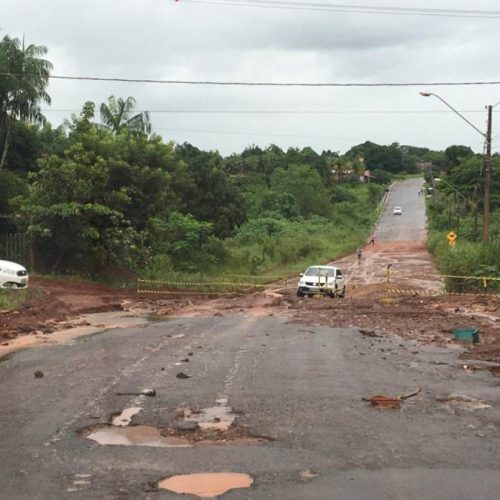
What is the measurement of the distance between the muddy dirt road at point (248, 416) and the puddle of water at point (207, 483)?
0.6 inches

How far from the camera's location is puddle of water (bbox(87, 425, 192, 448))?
21.6 feet

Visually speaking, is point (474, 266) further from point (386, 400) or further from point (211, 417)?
point (211, 417)

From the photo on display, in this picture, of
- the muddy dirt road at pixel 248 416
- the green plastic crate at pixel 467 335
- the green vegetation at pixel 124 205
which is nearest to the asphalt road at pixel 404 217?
the green vegetation at pixel 124 205

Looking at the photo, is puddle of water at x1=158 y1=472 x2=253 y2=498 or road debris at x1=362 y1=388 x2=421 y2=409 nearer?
puddle of water at x1=158 y1=472 x2=253 y2=498

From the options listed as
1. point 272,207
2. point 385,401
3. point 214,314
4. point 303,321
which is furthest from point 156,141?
point 272,207

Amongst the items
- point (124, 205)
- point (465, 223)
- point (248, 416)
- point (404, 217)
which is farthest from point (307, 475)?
point (404, 217)

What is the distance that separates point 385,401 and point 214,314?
13656mm

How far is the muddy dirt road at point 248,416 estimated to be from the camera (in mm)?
5504

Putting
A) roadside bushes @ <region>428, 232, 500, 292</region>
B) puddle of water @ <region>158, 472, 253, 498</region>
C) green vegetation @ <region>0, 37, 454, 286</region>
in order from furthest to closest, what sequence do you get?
roadside bushes @ <region>428, 232, 500, 292</region>
green vegetation @ <region>0, 37, 454, 286</region>
puddle of water @ <region>158, 472, 253, 498</region>

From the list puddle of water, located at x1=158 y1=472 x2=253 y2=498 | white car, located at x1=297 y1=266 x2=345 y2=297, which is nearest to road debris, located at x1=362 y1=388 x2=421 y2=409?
puddle of water, located at x1=158 y1=472 x2=253 y2=498

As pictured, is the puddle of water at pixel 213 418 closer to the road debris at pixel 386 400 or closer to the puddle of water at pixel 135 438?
the puddle of water at pixel 135 438

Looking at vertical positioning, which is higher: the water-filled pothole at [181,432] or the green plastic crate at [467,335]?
the water-filled pothole at [181,432]

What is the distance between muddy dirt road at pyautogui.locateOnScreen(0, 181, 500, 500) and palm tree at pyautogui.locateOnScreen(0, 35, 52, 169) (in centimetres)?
3324

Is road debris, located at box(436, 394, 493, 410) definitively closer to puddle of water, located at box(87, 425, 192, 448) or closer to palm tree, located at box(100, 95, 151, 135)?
puddle of water, located at box(87, 425, 192, 448)
